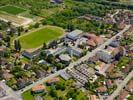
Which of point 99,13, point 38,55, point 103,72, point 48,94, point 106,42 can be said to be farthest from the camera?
point 99,13

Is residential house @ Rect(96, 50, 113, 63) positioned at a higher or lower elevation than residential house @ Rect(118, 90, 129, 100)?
higher

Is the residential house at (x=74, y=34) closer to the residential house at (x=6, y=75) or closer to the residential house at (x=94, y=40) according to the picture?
the residential house at (x=94, y=40)

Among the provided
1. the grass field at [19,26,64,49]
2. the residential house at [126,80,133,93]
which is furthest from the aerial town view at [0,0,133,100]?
the residential house at [126,80,133,93]

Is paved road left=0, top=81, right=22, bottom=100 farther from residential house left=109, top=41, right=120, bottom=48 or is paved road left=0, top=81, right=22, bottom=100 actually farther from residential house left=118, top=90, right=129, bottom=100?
residential house left=109, top=41, right=120, bottom=48

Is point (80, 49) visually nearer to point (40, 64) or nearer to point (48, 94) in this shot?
→ point (40, 64)

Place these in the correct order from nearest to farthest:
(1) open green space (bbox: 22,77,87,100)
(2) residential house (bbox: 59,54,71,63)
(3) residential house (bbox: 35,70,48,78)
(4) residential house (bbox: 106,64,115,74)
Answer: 1. (1) open green space (bbox: 22,77,87,100)
2. (3) residential house (bbox: 35,70,48,78)
3. (4) residential house (bbox: 106,64,115,74)
4. (2) residential house (bbox: 59,54,71,63)

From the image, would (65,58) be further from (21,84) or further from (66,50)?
(21,84)

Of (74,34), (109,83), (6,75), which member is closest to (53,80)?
(6,75)

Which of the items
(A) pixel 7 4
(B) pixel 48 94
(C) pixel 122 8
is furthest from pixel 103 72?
(A) pixel 7 4
